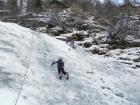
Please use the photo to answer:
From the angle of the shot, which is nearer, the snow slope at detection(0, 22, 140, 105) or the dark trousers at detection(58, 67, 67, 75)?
the snow slope at detection(0, 22, 140, 105)

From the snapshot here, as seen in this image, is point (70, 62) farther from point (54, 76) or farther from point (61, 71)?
point (54, 76)

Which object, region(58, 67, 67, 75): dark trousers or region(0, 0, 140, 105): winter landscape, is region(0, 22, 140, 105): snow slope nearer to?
region(0, 0, 140, 105): winter landscape

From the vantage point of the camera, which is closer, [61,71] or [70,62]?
[61,71]

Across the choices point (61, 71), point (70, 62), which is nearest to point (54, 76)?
point (61, 71)

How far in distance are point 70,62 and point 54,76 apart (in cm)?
334

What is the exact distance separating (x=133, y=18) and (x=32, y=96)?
26.8 meters

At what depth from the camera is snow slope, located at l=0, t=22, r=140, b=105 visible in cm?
1508

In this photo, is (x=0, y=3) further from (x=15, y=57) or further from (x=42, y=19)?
(x=15, y=57)

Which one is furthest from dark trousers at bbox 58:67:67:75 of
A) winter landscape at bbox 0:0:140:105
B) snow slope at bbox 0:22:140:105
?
snow slope at bbox 0:22:140:105

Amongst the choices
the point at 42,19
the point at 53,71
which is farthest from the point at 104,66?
the point at 42,19

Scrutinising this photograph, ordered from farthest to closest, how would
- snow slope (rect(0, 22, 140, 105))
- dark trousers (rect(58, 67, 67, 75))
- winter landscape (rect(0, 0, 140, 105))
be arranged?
dark trousers (rect(58, 67, 67, 75)) → winter landscape (rect(0, 0, 140, 105)) → snow slope (rect(0, 22, 140, 105))

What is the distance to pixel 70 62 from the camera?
2127 cm

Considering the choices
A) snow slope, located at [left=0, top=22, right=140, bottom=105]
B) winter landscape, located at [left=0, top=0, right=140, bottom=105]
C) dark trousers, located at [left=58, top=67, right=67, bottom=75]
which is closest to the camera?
snow slope, located at [left=0, top=22, right=140, bottom=105]

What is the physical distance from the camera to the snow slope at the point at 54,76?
1508 centimetres
